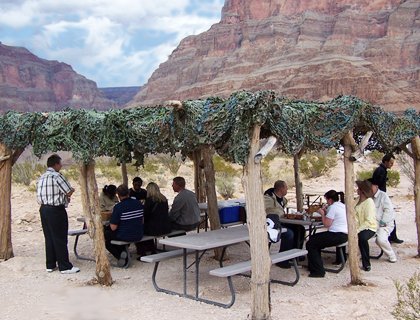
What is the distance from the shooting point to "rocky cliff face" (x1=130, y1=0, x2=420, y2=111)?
100438 mm

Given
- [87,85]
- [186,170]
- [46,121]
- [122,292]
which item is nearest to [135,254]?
[122,292]

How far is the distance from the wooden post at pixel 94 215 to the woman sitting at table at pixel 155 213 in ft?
3.83

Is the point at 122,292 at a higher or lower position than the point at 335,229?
lower

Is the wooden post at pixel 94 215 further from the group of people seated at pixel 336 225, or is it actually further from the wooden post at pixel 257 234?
the wooden post at pixel 257 234

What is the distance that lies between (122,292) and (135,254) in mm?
2445

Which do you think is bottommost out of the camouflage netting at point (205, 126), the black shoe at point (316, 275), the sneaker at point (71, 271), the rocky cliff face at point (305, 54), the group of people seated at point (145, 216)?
the black shoe at point (316, 275)

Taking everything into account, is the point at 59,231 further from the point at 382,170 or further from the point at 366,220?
the point at 382,170

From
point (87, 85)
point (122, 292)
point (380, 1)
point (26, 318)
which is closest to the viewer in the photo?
point (26, 318)

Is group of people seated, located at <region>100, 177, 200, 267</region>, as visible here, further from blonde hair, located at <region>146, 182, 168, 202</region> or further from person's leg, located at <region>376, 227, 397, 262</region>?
person's leg, located at <region>376, 227, 397, 262</region>

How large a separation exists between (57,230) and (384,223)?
556 cm

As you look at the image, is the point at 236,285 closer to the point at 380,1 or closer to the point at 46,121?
the point at 46,121

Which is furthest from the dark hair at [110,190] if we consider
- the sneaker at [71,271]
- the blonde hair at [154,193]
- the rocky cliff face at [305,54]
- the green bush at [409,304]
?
the rocky cliff face at [305,54]

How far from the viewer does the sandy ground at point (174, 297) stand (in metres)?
6.88

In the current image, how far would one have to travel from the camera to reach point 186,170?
3444 centimetres
